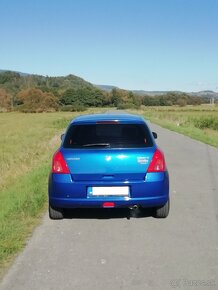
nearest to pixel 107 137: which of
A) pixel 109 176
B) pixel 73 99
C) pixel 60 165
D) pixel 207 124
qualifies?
pixel 109 176

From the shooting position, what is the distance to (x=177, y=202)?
754 centimetres

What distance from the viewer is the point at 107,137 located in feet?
20.4

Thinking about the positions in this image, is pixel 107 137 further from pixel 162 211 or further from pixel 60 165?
pixel 162 211

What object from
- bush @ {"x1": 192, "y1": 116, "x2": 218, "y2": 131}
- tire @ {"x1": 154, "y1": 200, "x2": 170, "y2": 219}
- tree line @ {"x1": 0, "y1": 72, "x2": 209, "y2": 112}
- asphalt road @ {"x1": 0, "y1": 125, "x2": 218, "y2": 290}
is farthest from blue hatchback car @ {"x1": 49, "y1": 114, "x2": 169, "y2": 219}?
tree line @ {"x1": 0, "y1": 72, "x2": 209, "y2": 112}

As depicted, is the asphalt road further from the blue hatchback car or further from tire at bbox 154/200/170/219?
the blue hatchback car

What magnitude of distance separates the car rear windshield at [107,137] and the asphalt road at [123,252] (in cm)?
113

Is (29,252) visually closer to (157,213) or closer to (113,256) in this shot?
(113,256)

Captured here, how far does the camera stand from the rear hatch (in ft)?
19.3

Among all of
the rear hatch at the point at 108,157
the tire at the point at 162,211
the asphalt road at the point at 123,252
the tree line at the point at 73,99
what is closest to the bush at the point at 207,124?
the asphalt road at the point at 123,252

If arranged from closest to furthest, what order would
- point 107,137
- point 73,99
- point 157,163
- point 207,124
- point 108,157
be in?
point 108,157, point 157,163, point 107,137, point 207,124, point 73,99

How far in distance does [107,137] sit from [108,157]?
0.43 metres

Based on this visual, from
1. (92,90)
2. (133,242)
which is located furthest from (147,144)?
(92,90)

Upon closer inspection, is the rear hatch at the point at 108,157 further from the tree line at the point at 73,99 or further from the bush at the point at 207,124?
the tree line at the point at 73,99

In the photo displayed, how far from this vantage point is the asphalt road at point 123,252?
4016 mm
